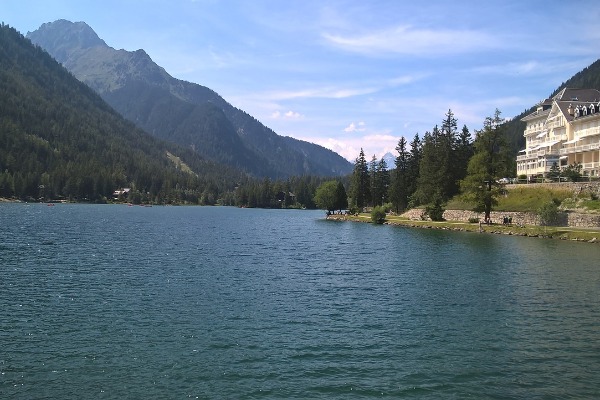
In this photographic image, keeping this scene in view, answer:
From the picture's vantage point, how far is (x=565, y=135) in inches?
4444

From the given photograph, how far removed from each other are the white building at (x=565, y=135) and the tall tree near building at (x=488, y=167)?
16.4 m

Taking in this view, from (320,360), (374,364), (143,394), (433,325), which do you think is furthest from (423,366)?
(143,394)

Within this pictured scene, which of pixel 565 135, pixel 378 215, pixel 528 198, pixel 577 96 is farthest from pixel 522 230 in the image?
pixel 577 96

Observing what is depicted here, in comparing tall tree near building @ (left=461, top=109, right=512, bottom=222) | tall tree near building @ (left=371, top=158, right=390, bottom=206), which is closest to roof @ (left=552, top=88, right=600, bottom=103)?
tall tree near building @ (left=461, top=109, right=512, bottom=222)

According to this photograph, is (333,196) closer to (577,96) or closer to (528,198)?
(528,198)

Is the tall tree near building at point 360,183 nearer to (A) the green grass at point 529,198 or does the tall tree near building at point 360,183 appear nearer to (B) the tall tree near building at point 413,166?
(B) the tall tree near building at point 413,166

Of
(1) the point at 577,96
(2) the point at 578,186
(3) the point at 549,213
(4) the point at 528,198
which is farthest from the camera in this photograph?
(1) the point at 577,96

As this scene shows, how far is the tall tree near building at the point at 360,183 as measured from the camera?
16088 cm

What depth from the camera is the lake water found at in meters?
19.3

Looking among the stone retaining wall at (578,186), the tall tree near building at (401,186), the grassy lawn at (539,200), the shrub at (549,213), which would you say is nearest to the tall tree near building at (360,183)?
the tall tree near building at (401,186)

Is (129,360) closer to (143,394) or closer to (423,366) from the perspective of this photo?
(143,394)

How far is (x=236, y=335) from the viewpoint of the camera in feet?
84.3

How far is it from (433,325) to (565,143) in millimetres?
99351

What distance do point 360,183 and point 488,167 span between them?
67.7 meters
